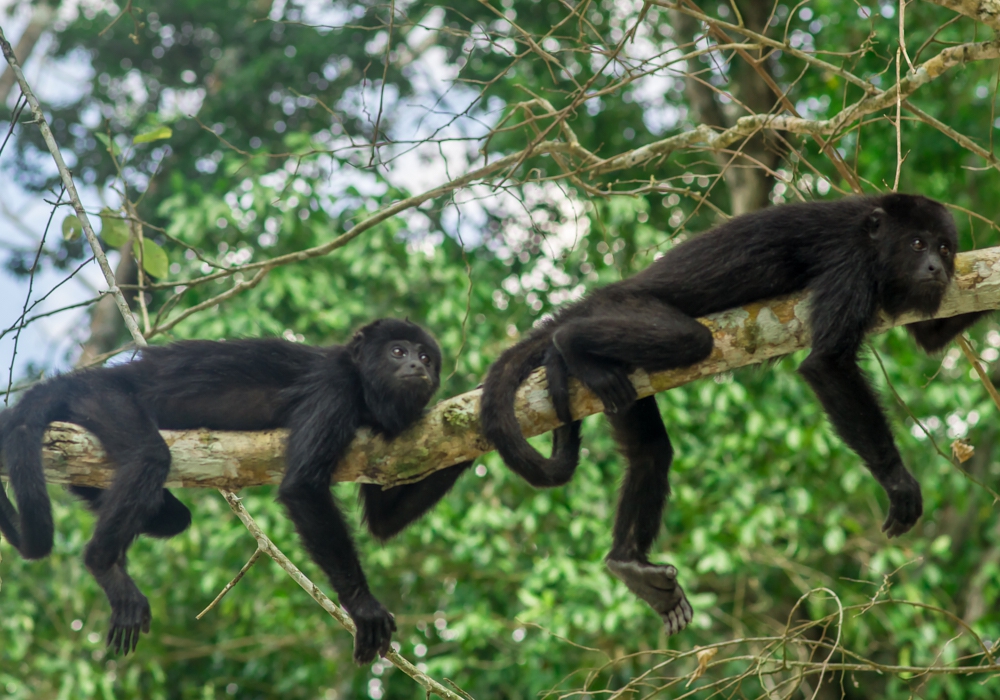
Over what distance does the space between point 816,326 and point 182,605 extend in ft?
21.7

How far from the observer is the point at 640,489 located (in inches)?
164

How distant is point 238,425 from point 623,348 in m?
1.76

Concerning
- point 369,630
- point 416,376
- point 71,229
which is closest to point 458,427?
point 416,376

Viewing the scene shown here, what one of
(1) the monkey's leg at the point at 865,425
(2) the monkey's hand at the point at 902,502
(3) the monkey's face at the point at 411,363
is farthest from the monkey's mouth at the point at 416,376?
(2) the monkey's hand at the point at 902,502

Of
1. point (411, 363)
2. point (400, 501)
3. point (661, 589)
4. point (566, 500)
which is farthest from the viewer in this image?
point (566, 500)

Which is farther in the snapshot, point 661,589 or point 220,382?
point 220,382

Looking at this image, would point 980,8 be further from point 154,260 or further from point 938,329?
point 154,260

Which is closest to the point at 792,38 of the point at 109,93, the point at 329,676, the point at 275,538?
the point at 275,538

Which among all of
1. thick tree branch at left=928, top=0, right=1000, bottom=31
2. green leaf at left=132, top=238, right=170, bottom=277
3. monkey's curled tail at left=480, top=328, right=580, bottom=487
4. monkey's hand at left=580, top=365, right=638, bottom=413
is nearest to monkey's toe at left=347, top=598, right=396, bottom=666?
monkey's curled tail at left=480, top=328, right=580, bottom=487

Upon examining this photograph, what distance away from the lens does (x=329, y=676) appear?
778cm

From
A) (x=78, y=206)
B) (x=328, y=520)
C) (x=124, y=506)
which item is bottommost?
(x=328, y=520)

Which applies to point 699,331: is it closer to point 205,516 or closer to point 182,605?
point 205,516

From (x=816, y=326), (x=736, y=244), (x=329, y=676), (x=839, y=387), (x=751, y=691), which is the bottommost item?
(x=751, y=691)

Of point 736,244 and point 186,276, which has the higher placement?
point 186,276
